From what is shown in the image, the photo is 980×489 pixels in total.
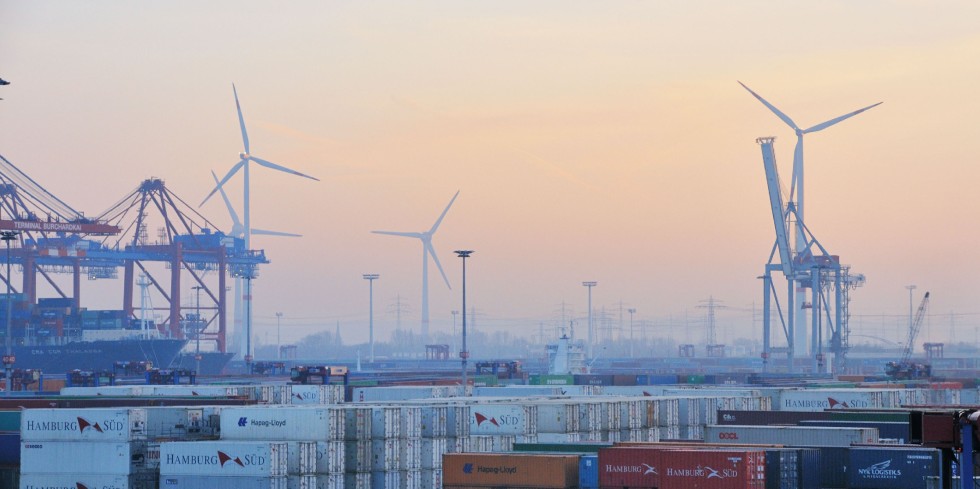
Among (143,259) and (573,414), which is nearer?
(573,414)

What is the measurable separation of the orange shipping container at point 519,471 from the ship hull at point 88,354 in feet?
412

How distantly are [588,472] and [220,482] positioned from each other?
11.0m

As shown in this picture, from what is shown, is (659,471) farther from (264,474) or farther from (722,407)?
(722,407)

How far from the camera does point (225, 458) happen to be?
38.0m

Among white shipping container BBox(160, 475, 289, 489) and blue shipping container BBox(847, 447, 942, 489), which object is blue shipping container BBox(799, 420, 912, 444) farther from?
white shipping container BBox(160, 475, 289, 489)

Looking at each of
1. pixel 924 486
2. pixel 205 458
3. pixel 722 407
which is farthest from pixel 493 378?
pixel 924 486

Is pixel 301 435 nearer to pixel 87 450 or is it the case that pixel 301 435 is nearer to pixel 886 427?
pixel 87 450

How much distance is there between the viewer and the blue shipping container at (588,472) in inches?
1257

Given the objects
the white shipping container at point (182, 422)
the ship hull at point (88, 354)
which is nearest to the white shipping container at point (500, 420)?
the white shipping container at point (182, 422)

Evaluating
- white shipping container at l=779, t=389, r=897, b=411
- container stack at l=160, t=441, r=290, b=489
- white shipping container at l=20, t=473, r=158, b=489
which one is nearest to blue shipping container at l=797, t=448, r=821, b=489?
container stack at l=160, t=441, r=290, b=489

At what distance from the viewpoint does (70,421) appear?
41.0 metres

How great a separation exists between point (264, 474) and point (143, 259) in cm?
12797

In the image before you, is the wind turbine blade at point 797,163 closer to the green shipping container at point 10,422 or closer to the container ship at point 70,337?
the container ship at point 70,337

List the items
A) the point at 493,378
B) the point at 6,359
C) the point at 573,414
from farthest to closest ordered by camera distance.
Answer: the point at 493,378
the point at 6,359
the point at 573,414
